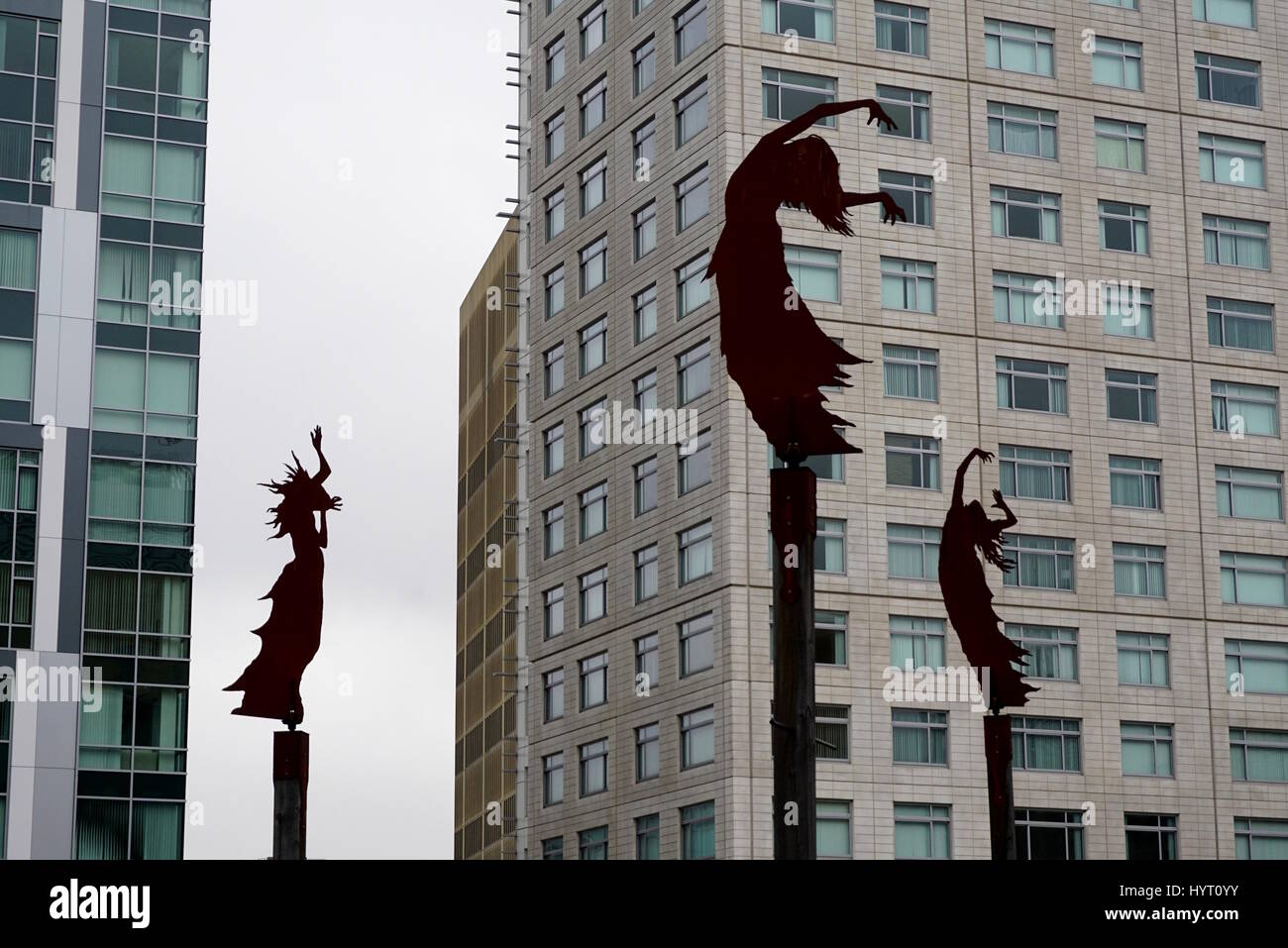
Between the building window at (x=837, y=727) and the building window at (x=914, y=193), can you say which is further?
the building window at (x=914, y=193)

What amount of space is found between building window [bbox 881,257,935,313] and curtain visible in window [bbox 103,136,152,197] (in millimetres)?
24801

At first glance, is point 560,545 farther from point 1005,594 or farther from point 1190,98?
point 1190,98

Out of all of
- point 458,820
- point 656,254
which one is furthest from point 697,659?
point 458,820

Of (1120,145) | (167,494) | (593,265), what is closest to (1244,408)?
(1120,145)

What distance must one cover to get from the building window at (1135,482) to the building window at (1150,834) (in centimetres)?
1072

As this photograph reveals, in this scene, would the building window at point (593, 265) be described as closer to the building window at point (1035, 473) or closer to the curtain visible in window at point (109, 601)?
the building window at point (1035, 473)

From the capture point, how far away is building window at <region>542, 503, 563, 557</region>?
7900 centimetres

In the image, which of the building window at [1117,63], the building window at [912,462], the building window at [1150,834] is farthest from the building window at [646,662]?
the building window at [1117,63]

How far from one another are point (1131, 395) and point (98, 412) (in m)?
35.4

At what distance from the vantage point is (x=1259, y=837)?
69875 mm

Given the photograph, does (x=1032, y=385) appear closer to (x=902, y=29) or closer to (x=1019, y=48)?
(x=1019, y=48)

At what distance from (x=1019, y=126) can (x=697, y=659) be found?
22.7 m

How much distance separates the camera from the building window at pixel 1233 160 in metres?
75.3
